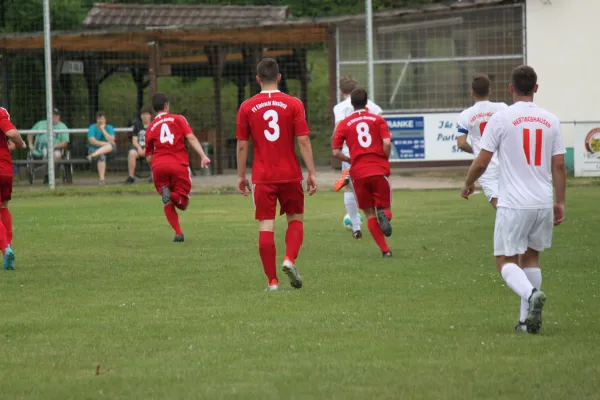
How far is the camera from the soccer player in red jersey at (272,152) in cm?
952

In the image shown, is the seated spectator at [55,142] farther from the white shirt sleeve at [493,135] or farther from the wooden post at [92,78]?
the white shirt sleeve at [493,135]

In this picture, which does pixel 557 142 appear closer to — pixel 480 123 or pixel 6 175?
pixel 480 123

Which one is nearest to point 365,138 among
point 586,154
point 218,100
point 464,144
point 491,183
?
point 464,144

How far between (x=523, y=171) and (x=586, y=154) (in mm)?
17656

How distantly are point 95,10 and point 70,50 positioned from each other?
19.5ft

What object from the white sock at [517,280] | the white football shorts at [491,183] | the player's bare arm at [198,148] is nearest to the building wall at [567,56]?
the player's bare arm at [198,148]

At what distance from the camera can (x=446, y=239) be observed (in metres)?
13.9

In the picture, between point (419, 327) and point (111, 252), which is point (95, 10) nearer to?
point (111, 252)

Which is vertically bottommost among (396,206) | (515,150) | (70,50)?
(396,206)

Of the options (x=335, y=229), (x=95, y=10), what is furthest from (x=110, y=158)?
(x=335, y=229)

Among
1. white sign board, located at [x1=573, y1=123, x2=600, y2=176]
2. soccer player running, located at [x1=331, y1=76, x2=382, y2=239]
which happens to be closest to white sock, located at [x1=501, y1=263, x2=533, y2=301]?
soccer player running, located at [x1=331, y1=76, x2=382, y2=239]

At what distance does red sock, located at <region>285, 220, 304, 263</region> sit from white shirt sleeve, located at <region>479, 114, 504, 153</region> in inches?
99.3

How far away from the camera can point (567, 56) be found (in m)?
27.0

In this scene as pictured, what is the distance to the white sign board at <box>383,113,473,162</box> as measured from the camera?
85.4 ft
